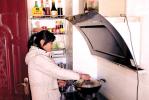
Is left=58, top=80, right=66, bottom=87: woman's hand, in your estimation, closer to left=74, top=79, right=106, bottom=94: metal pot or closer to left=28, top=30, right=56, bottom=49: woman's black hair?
left=74, top=79, right=106, bottom=94: metal pot

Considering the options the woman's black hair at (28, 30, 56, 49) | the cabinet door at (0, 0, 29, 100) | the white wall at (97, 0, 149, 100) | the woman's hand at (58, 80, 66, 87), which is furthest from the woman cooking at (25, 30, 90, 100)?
the cabinet door at (0, 0, 29, 100)

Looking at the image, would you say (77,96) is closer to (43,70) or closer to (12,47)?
(43,70)

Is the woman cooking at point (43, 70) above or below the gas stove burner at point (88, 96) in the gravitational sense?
above

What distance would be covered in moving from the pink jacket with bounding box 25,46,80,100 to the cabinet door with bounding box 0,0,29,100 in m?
0.79

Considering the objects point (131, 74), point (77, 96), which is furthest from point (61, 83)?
point (131, 74)

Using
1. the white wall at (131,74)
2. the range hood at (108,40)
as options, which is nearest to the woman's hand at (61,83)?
the white wall at (131,74)

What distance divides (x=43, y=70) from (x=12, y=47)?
36.6 inches

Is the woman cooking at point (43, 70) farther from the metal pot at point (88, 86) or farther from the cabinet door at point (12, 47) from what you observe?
the cabinet door at point (12, 47)

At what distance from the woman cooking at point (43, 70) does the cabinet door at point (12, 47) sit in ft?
2.54

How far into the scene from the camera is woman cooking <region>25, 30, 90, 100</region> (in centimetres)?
190

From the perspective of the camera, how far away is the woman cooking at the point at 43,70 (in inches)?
74.9

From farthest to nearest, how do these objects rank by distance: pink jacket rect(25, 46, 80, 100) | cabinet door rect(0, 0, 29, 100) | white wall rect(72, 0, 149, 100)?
cabinet door rect(0, 0, 29, 100)
pink jacket rect(25, 46, 80, 100)
white wall rect(72, 0, 149, 100)

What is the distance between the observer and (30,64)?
6.43 ft

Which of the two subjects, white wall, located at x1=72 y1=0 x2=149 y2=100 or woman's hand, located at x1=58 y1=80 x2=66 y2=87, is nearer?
white wall, located at x1=72 y1=0 x2=149 y2=100
